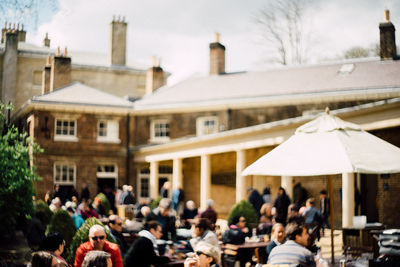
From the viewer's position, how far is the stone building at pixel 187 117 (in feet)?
86.4

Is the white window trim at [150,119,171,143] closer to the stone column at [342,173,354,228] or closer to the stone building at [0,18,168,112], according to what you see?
the stone building at [0,18,168,112]

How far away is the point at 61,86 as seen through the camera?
109ft

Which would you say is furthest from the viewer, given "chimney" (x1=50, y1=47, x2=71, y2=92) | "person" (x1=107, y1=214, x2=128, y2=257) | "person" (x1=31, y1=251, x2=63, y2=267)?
"chimney" (x1=50, y1=47, x2=71, y2=92)

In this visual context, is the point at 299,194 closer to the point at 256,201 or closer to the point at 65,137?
the point at 256,201

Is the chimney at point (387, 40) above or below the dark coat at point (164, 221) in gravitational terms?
above

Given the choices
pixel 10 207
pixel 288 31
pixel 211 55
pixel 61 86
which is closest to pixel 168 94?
pixel 211 55

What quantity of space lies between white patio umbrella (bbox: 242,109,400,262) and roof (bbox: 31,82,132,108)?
23488 millimetres

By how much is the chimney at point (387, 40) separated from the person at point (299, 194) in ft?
31.0

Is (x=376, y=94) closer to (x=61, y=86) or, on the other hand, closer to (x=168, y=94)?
(x=168, y=94)

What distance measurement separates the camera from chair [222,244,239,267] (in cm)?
1055

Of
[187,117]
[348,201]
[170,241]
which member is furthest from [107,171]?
[170,241]

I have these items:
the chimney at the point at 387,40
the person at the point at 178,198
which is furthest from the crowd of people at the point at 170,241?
the chimney at the point at 387,40

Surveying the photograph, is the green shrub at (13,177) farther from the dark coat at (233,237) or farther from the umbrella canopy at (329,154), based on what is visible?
the umbrella canopy at (329,154)

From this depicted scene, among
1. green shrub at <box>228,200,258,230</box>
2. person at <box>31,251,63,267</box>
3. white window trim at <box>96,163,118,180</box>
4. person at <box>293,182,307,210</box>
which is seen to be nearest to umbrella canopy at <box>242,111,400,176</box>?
person at <box>31,251,63,267</box>
